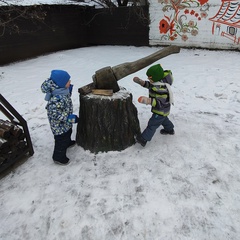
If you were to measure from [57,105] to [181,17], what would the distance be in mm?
8035

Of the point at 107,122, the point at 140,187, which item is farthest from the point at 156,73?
→ the point at 140,187

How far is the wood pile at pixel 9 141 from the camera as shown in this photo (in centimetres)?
306

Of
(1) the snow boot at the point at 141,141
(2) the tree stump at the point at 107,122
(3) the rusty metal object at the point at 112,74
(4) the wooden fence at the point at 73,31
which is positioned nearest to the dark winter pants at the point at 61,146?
(2) the tree stump at the point at 107,122

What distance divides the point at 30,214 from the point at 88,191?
25.7 inches

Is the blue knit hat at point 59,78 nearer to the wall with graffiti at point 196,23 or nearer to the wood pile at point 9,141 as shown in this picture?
the wood pile at point 9,141

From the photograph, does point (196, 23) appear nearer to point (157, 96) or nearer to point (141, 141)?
point (157, 96)

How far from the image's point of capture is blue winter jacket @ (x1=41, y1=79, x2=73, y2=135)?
2941 millimetres

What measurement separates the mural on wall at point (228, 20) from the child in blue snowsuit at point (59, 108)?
7.57 metres

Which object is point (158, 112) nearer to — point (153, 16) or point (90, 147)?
point (90, 147)

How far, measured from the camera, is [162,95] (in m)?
3.30

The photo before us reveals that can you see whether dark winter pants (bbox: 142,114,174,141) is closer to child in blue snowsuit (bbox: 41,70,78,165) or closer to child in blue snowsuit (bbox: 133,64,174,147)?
child in blue snowsuit (bbox: 133,64,174,147)

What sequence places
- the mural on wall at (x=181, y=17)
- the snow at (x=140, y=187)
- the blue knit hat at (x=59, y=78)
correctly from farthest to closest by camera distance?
the mural on wall at (x=181, y=17)
the blue knit hat at (x=59, y=78)
the snow at (x=140, y=187)

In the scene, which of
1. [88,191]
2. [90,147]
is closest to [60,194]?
[88,191]

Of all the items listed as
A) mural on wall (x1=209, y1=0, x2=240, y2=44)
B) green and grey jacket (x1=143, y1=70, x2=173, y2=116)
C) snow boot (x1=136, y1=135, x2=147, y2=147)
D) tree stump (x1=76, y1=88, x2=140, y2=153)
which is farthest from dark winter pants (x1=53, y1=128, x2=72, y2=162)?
mural on wall (x1=209, y1=0, x2=240, y2=44)
